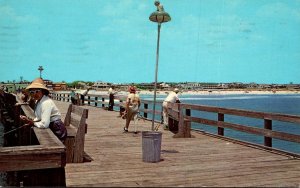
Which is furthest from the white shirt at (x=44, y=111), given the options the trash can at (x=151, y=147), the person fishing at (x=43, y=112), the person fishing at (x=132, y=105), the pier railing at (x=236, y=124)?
the person fishing at (x=132, y=105)

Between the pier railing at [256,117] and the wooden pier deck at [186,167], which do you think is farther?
the pier railing at [256,117]

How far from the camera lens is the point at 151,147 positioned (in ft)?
23.6

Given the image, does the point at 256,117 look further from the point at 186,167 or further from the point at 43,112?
the point at 43,112

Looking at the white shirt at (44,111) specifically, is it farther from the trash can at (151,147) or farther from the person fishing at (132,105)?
the person fishing at (132,105)

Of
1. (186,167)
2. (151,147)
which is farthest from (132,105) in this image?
(186,167)

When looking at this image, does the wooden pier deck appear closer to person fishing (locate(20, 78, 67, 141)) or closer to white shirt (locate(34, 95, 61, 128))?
person fishing (locate(20, 78, 67, 141))

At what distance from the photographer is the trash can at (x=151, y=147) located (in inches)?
284

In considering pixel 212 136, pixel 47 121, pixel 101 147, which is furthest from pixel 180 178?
pixel 212 136

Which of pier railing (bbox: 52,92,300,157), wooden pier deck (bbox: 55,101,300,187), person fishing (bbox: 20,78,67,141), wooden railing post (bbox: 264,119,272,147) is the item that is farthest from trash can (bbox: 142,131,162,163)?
wooden railing post (bbox: 264,119,272,147)

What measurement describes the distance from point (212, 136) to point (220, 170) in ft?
16.5

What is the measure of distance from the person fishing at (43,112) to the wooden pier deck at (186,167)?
2.63 ft

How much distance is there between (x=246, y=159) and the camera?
7.71m

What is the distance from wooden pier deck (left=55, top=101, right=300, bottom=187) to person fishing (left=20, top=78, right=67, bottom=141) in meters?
0.80

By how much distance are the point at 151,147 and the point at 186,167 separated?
80 centimetres
